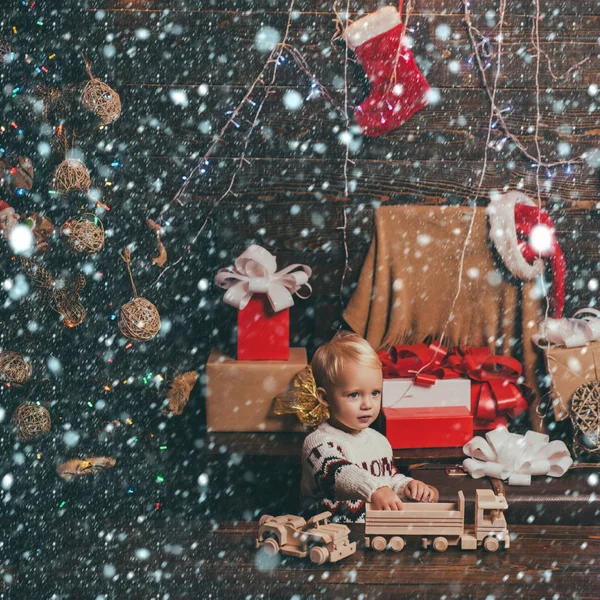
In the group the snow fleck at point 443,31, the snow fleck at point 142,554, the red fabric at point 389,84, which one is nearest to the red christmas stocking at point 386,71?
the red fabric at point 389,84

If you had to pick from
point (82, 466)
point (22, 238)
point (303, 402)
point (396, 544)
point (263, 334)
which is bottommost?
point (82, 466)

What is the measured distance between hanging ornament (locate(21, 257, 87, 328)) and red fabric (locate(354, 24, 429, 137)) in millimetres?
906

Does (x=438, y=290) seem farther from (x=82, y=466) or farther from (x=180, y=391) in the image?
(x=82, y=466)

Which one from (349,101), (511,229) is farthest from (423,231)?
(349,101)

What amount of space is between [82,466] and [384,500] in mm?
1067

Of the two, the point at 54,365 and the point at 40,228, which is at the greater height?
the point at 40,228

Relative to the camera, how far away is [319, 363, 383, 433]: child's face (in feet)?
5.41

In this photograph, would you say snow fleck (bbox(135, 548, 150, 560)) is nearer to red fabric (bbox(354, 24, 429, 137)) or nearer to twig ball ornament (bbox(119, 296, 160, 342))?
twig ball ornament (bbox(119, 296, 160, 342))

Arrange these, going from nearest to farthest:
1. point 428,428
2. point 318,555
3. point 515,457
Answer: point 318,555
point 515,457
point 428,428

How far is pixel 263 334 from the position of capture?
6.65 ft

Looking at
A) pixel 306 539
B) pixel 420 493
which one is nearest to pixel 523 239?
pixel 420 493

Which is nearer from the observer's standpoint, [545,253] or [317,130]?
[545,253]

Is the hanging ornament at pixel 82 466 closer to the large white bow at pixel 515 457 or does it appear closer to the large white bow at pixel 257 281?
the large white bow at pixel 257 281

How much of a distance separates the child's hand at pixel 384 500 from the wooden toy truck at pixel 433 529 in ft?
0.13
